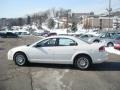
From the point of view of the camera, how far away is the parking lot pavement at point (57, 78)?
9.55 meters

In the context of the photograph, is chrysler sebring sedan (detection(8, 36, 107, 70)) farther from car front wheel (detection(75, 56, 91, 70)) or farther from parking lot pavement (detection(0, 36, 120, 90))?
parking lot pavement (detection(0, 36, 120, 90))

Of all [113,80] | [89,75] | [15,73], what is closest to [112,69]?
[89,75]

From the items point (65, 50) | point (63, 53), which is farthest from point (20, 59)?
point (65, 50)

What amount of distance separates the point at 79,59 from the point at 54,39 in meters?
1.52

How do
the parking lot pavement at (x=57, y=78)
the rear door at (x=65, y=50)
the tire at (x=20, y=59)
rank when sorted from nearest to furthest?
the parking lot pavement at (x=57, y=78) → the rear door at (x=65, y=50) → the tire at (x=20, y=59)

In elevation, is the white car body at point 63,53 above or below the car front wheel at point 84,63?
above

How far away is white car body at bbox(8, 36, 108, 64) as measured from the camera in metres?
13.4

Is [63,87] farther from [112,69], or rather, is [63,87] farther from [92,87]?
[112,69]

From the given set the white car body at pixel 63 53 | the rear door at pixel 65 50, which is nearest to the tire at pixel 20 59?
the white car body at pixel 63 53

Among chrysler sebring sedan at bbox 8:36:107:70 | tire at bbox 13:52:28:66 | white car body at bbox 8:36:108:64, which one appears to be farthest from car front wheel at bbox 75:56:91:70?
tire at bbox 13:52:28:66

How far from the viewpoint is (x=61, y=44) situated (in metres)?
13.8

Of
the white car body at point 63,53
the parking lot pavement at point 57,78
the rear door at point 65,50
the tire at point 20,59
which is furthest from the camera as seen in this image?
the tire at point 20,59

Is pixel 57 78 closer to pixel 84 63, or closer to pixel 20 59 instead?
pixel 84 63

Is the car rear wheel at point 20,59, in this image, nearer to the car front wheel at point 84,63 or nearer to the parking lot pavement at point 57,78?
the parking lot pavement at point 57,78
